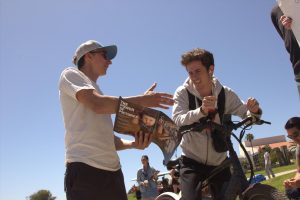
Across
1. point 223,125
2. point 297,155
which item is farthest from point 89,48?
point 297,155

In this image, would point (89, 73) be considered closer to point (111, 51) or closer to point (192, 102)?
point (111, 51)

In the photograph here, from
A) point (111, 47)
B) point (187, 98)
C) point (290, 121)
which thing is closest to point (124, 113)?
point (111, 47)

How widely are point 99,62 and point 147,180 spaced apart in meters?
7.81

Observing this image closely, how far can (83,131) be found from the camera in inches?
117

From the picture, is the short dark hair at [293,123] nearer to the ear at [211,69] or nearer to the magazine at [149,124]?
the ear at [211,69]

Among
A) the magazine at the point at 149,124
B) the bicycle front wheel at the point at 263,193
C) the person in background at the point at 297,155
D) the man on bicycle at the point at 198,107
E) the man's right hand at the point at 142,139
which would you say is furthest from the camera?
the person in background at the point at 297,155

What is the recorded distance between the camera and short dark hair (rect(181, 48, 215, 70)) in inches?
154

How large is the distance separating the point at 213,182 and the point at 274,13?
238cm

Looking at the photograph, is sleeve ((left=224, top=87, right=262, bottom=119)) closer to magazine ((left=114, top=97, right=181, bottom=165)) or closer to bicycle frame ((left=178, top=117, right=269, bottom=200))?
bicycle frame ((left=178, top=117, right=269, bottom=200))

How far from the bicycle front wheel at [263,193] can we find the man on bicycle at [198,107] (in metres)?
0.57

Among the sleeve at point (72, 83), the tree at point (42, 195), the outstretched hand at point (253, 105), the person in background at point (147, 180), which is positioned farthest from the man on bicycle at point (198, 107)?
the tree at point (42, 195)

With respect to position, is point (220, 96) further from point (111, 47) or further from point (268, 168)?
point (268, 168)

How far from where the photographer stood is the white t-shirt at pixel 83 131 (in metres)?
2.93

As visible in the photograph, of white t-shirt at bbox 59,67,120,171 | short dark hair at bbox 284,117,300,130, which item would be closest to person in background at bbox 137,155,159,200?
short dark hair at bbox 284,117,300,130
